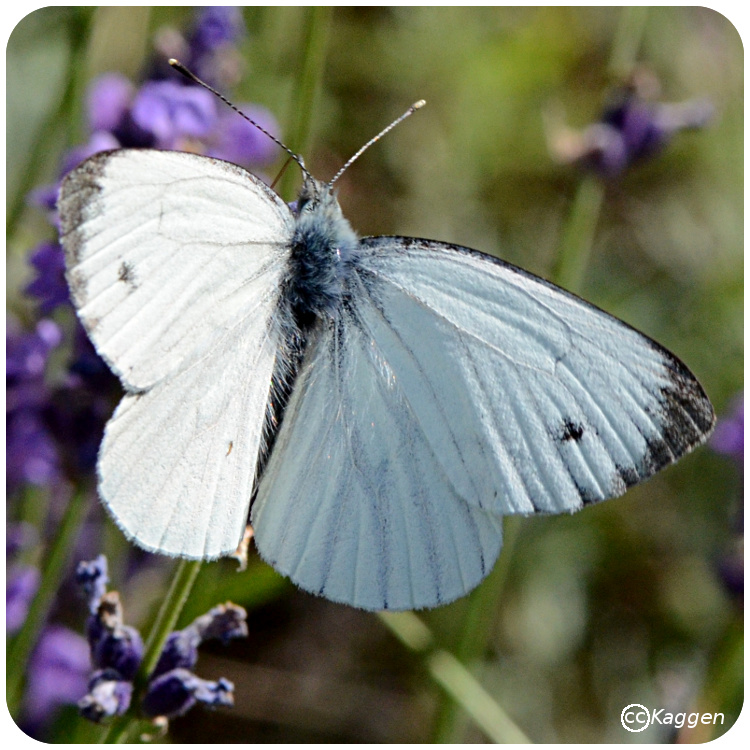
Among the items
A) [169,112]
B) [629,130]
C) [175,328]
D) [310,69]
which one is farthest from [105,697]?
[629,130]

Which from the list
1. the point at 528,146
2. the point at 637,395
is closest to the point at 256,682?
the point at 637,395

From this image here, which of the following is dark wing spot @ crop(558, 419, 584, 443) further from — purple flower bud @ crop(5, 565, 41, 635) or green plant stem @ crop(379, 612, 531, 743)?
purple flower bud @ crop(5, 565, 41, 635)

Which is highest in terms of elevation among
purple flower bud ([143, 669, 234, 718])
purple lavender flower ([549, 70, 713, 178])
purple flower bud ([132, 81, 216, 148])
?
purple flower bud ([132, 81, 216, 148])

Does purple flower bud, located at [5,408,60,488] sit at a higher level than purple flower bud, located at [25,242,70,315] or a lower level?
lower

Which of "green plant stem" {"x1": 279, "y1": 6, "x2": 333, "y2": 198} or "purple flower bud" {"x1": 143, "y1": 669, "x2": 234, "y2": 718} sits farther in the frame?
"green plant stem" {"x1": 279, "y1": 6, "x2": 333, "y2": 198}

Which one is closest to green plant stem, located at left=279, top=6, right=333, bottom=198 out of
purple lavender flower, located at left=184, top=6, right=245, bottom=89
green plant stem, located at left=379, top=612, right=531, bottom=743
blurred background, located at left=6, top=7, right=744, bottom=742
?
blurred background, located at left=6, top=7, right=744, bottom=742

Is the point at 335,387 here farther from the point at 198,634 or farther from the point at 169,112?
the point at 169,112
